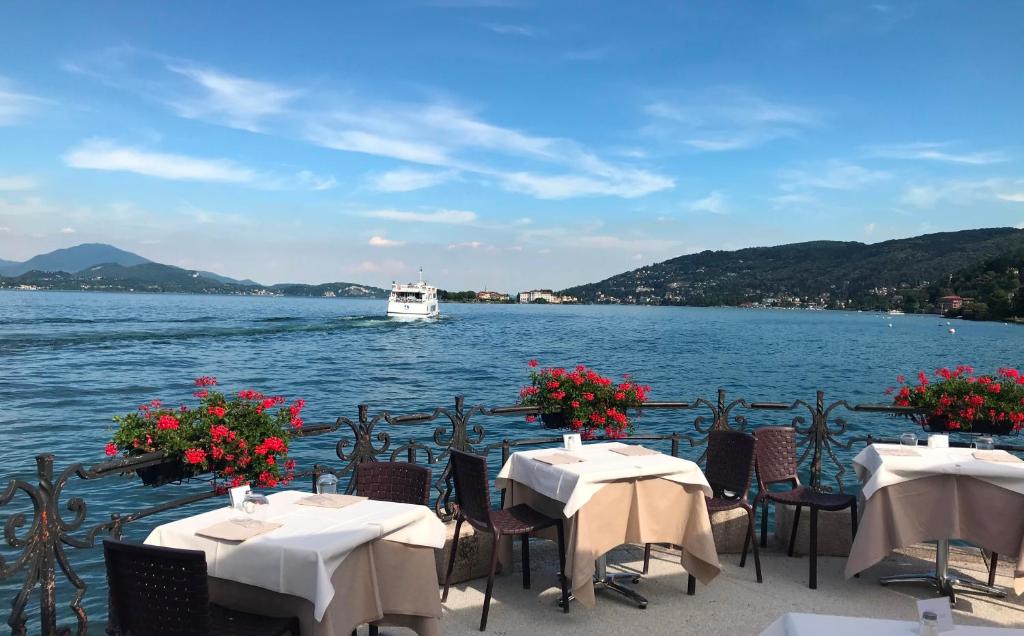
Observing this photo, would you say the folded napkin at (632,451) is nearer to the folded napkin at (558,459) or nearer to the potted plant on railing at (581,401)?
the folded napkin at (558,459)

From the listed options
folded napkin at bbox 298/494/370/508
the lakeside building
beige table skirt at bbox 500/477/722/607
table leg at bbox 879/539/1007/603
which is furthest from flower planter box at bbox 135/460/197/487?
the lakeside building

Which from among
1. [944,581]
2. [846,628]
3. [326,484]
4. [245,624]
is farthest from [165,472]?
[944,581]

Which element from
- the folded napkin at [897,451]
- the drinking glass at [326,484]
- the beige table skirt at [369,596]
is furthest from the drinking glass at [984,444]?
the drinking glass at [326,484]

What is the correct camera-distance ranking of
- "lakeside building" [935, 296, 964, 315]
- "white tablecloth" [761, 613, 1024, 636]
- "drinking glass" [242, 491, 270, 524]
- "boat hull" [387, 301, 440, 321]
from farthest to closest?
"lakeside building" [935, 296, 964, 315] < "boat hull" [387, 301, 440, 321] < "drinking glass" [242, 491, 270, 524] < "white tablecloth" [761, 613, 1024, 636]

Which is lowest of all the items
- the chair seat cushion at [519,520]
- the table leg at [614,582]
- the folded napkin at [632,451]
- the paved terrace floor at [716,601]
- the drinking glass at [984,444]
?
the paved terrace floor at [716,601]

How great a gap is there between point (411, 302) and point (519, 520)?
80.9 meters

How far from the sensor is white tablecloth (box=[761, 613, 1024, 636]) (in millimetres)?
2436

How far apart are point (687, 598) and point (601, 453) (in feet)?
4.10

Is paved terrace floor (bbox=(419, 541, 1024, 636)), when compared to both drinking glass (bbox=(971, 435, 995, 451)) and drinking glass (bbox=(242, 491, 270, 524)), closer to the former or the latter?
drinking glass (bbox=(971, 435, 995, 451))

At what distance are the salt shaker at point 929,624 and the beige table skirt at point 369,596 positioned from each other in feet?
8.29

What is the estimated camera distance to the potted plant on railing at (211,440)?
15.4 ft

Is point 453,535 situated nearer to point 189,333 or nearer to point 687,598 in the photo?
point 687,598

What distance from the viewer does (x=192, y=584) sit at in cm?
297

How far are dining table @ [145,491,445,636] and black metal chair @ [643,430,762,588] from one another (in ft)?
8.19
